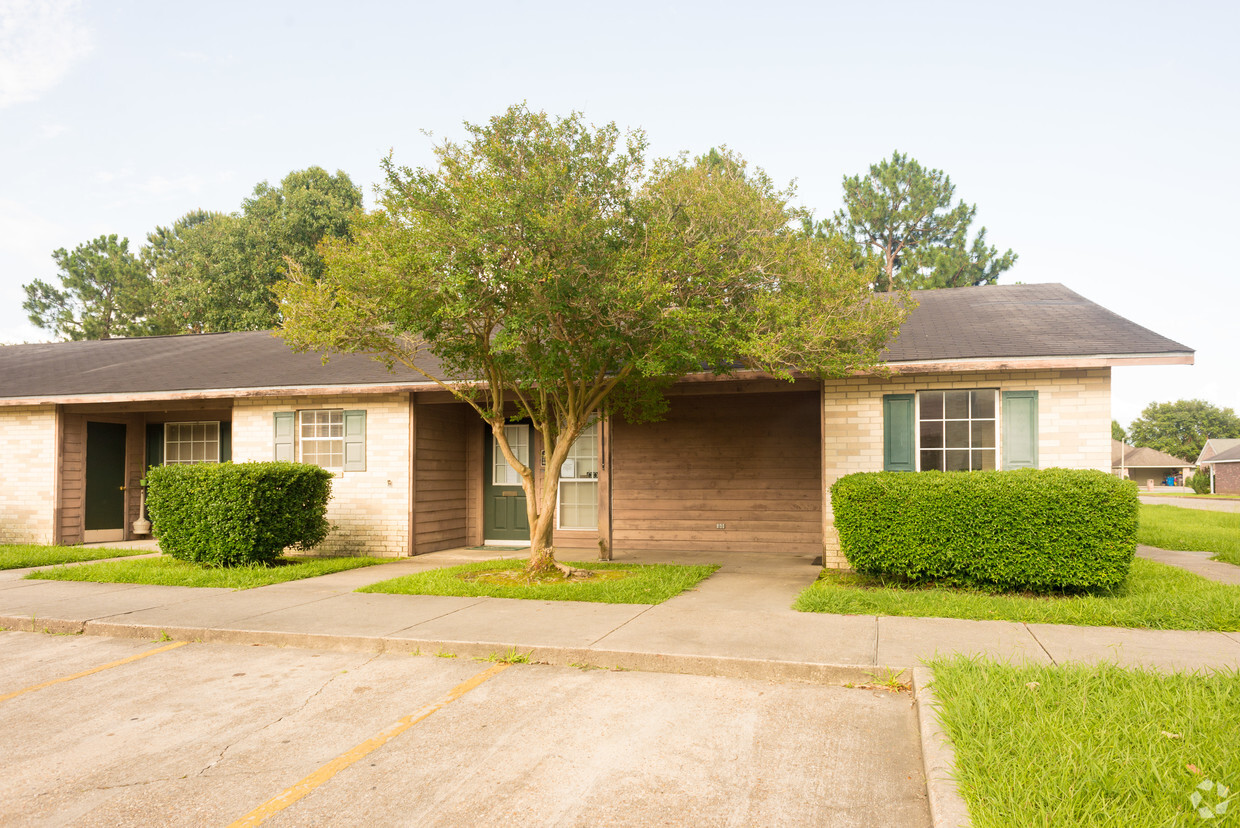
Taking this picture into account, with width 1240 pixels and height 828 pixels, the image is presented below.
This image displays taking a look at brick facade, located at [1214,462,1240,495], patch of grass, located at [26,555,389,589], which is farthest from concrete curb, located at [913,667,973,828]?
brick facade, located at [1214,462,1240,495]

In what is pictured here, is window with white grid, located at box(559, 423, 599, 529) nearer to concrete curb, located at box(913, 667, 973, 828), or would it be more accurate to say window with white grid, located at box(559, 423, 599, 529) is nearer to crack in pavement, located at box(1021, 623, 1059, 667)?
crack in pavement, located at box(1021, 623, 1059, 667)

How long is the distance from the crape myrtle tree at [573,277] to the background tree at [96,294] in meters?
38.1

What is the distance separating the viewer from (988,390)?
9.77 metres

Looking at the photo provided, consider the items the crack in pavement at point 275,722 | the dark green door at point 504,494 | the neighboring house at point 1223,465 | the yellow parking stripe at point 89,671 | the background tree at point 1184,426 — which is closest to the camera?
the crack in pavement at point 275,722

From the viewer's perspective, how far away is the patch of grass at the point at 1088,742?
2.89m

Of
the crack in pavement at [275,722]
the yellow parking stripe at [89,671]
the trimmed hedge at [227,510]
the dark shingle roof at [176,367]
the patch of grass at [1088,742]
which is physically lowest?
the yellow parking stripe at [89,671]

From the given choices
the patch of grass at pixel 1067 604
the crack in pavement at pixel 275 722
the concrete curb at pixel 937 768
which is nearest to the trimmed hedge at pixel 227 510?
the crack in pavement at pixel 275 722

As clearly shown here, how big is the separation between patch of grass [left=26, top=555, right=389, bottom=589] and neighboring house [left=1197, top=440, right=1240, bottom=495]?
206 ft

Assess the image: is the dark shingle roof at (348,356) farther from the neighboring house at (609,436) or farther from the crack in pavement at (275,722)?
the crack in pavement at (275,722)

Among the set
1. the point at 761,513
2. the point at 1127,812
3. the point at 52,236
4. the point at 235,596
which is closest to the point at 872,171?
the point at 761,513

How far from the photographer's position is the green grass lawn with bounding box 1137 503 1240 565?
40.9ft

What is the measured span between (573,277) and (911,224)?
29.3 meters

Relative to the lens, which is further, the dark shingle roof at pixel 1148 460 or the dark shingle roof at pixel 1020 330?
the dark shingle roof at pixel 1148 460

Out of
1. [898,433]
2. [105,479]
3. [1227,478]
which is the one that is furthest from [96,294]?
[1227,478]
